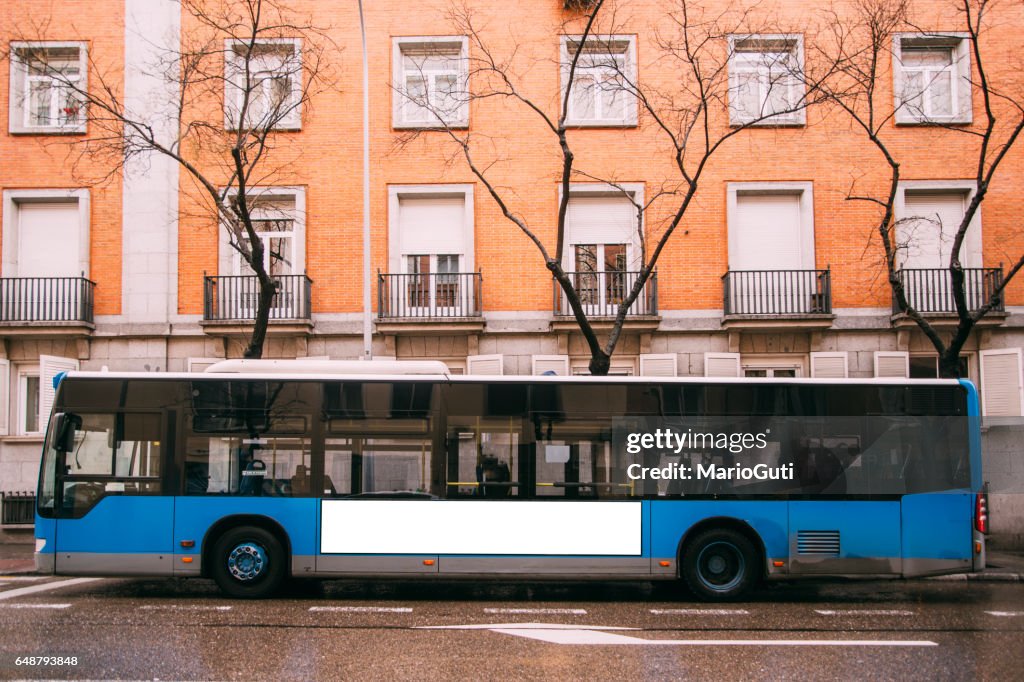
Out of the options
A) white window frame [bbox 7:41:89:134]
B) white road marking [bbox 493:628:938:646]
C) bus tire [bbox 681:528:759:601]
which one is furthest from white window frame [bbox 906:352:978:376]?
white window frame [bbox 7:41:89:134]

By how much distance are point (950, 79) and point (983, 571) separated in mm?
11379

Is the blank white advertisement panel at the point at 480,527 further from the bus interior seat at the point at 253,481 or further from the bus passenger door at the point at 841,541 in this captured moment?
the bus passenger door at the point at 841,541

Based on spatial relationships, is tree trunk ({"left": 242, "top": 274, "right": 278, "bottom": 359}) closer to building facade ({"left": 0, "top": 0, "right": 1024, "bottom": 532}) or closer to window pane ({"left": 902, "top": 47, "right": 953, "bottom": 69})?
building facade ({"left": 0, "top": 0, "right": 1024, "bottom": 532})

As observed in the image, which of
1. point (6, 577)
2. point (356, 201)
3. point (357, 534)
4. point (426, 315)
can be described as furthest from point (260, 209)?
point (357, 534)

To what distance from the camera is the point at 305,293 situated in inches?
732

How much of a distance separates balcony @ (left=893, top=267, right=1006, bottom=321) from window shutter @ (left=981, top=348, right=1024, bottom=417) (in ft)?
3.31

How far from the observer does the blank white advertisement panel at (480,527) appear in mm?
10680

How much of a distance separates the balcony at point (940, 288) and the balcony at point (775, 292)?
5.23 feet

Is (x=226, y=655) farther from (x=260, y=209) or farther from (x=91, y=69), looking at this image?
(x=91, y=69)

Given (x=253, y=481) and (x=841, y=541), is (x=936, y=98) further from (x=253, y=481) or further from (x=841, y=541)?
(x=253, y=481)

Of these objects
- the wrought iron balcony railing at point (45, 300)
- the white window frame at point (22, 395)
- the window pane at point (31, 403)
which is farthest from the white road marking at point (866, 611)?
the window pane at point (31, 403)

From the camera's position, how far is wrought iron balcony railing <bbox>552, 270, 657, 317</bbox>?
18453 mm

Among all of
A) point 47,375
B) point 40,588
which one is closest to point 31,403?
point 47,375

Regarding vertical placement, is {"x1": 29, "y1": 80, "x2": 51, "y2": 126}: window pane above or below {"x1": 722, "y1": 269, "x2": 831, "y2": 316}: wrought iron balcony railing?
above
